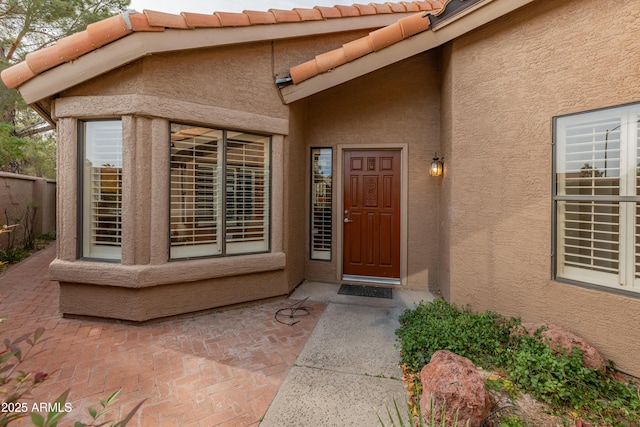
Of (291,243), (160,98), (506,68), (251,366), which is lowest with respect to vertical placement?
(251,366)

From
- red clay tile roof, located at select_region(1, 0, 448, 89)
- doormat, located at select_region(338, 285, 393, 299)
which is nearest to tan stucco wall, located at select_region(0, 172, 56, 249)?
red clay tile roof, located at select_region(1, 0, 448, 89)

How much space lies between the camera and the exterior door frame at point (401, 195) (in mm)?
5344

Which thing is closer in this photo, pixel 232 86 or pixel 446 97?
pixel 232 86

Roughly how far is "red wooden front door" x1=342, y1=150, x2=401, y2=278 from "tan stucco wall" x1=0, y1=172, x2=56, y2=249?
8980 millimetres

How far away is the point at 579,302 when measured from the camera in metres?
2.97

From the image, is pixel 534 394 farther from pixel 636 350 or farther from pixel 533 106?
pixel 533 106

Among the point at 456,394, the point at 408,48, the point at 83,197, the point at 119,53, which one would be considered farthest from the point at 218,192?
the point at 456,394

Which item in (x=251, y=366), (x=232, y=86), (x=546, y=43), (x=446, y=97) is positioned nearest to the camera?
(x=251, y=366)

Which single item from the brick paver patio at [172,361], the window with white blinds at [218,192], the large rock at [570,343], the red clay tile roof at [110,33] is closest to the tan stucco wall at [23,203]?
the brick paver patio at [172,361]

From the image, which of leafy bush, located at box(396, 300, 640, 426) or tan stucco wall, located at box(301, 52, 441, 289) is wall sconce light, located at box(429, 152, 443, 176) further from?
leafy bush, located at box(396, 300, 640, 426)

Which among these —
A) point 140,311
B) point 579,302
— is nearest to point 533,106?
point 579,302

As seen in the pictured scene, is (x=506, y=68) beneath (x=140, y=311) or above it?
above

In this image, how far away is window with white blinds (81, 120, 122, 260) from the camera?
3.88 m

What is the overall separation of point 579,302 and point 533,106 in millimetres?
2229
